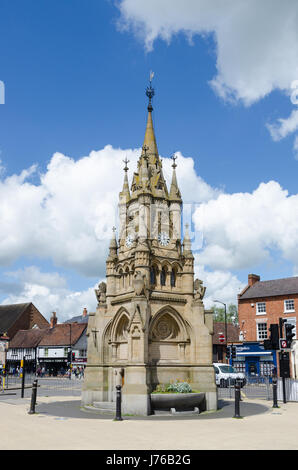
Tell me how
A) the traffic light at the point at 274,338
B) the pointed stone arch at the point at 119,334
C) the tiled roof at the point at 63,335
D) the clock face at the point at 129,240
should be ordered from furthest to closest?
1. the tiled roof at the point at 63,335
2. the clock face at the point at 129,240
3. the pointed stone arch at the point at 119,334
4. the traffic light at the point at 274,338

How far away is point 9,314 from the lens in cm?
8106

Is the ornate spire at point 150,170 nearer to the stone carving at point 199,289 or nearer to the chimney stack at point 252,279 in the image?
the stone carving at point 199,289

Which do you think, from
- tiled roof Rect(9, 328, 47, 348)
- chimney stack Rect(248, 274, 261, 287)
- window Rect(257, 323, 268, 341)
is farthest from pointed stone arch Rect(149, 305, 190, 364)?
tiled roof Rect(9, 328, 47, 348)

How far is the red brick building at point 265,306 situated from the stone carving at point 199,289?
93.2ft

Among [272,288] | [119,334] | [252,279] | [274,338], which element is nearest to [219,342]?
[252,279]

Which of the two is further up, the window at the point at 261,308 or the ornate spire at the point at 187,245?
the ornate spire at the point at 187,245

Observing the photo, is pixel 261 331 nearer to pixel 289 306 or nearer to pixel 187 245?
pixel 289 306

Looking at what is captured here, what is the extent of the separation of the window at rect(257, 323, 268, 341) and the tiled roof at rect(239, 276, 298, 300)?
3347 mm

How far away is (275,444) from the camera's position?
12961 millimetres

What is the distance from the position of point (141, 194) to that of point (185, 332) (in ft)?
26.7

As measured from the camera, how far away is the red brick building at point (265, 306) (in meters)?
50.5

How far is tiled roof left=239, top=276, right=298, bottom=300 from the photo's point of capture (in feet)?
169

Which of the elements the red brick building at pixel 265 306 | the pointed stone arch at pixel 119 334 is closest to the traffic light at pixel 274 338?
the pointed stone arch at pixel 119 334
